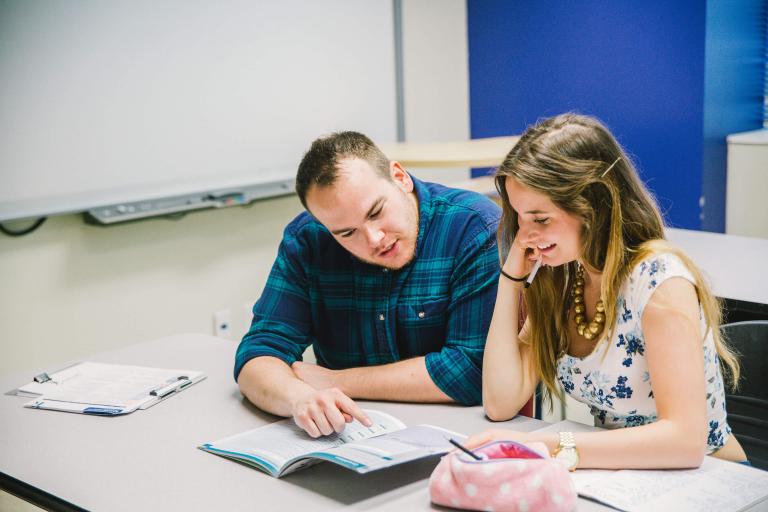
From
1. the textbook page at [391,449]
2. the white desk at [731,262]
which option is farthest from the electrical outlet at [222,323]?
the textbook page at [391,449]

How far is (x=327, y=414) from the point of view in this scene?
143 centimetres

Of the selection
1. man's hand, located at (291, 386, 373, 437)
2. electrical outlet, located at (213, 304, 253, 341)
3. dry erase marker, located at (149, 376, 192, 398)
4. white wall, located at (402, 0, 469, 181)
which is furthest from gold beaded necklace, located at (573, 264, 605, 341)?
white wall, located at (402, 0, 469, 181)

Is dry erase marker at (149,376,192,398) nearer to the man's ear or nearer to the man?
the man

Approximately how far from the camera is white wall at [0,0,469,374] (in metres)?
2.64

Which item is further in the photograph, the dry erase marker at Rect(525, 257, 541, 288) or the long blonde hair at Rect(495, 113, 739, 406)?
the dry erase marker at Rect(525, 257, 541, 288)

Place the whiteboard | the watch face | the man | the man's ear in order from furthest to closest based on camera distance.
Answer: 1. the whiteboard
2. the man's ear
3. the man
4. the watch face

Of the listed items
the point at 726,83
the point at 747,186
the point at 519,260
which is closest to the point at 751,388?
the point at 519,260

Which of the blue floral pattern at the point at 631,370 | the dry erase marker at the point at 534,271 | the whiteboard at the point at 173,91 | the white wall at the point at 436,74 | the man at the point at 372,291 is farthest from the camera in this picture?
the white wall at the point at 436,74

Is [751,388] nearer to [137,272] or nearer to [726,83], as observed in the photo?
[726,83]

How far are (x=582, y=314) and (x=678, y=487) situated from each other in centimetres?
38

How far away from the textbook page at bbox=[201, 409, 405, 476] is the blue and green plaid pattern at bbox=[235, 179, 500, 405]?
7.5 inches

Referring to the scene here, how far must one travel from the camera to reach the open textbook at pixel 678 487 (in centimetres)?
113

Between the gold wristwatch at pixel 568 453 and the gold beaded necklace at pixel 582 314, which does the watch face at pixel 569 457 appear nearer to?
the gold wristwatch at pixel 568 453

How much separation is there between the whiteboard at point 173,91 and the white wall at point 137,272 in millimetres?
129
